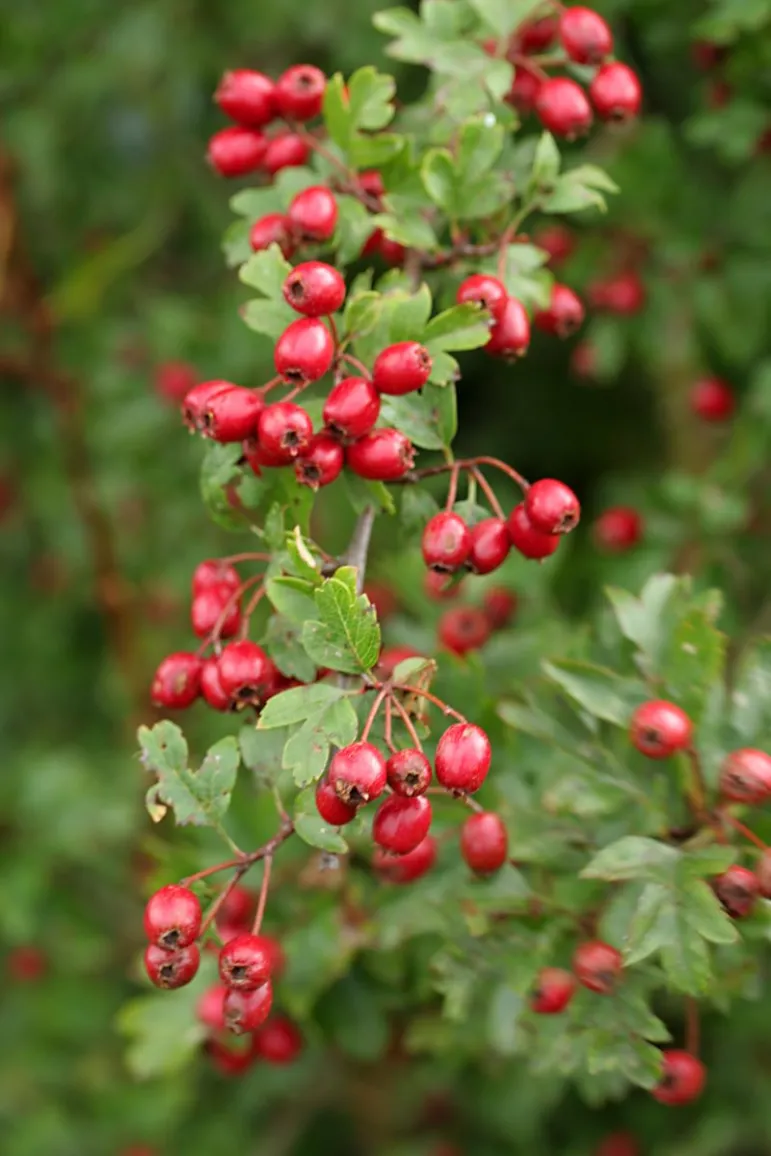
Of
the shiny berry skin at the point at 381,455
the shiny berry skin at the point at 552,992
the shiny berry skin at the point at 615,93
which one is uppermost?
the shiny berry skin at the point at 615,93

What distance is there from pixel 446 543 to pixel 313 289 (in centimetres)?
29

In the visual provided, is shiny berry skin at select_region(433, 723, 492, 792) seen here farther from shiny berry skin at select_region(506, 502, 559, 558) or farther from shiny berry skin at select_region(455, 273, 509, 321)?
shiny berry skin at select_region(455, 273, 509, 321)

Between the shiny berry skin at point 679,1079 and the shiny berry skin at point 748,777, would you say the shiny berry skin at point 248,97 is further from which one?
the shiny berry skin at point 679,1079

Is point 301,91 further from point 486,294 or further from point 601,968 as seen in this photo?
point 601,968

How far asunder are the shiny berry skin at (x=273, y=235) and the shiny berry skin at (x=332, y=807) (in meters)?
0.65

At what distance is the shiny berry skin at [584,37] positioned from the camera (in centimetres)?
147

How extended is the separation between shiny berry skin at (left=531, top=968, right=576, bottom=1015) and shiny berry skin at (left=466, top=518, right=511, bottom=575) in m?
0.58

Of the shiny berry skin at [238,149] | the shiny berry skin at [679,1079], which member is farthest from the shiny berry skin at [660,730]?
the shiny berry skin at [238,149]

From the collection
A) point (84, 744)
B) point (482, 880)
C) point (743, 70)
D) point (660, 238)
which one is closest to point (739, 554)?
point (660, 238)

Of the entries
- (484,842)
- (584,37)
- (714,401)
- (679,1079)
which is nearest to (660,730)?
(484,842)

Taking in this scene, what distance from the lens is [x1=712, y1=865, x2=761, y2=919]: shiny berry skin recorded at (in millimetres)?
1308

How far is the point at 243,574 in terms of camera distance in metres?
2.95

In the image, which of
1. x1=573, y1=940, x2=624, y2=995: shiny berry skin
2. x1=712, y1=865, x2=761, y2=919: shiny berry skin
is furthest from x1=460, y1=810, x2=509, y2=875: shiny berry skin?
x1=712, y1=865, x2=761, y2=919: shiny berry skin

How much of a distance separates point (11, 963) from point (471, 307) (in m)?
2.41
